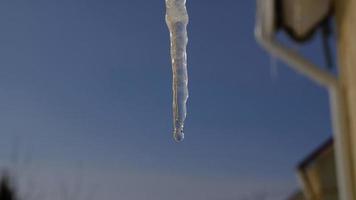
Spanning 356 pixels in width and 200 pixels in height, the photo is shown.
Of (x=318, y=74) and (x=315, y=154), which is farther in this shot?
(x=315, y=154)

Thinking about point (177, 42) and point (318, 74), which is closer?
point (318, 74)

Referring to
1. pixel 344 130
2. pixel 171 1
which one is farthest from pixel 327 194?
pixel 344 130

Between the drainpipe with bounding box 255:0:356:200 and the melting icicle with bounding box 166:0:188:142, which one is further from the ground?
the melting icicle with bounding box 166:0:188:142

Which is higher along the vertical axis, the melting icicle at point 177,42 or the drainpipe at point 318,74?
the melting icicle at point 177,42

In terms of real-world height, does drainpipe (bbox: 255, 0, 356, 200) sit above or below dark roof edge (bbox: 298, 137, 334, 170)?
below

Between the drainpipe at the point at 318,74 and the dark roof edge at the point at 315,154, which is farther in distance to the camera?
the dark roof edge at the point at 315,154

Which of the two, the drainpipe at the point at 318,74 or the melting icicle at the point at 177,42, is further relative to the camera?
the melting icicle at the point at 177,42

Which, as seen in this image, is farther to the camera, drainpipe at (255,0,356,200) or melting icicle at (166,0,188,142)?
melting icicle at (166,0,188,142)

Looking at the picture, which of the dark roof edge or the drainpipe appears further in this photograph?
the dark roof edge
